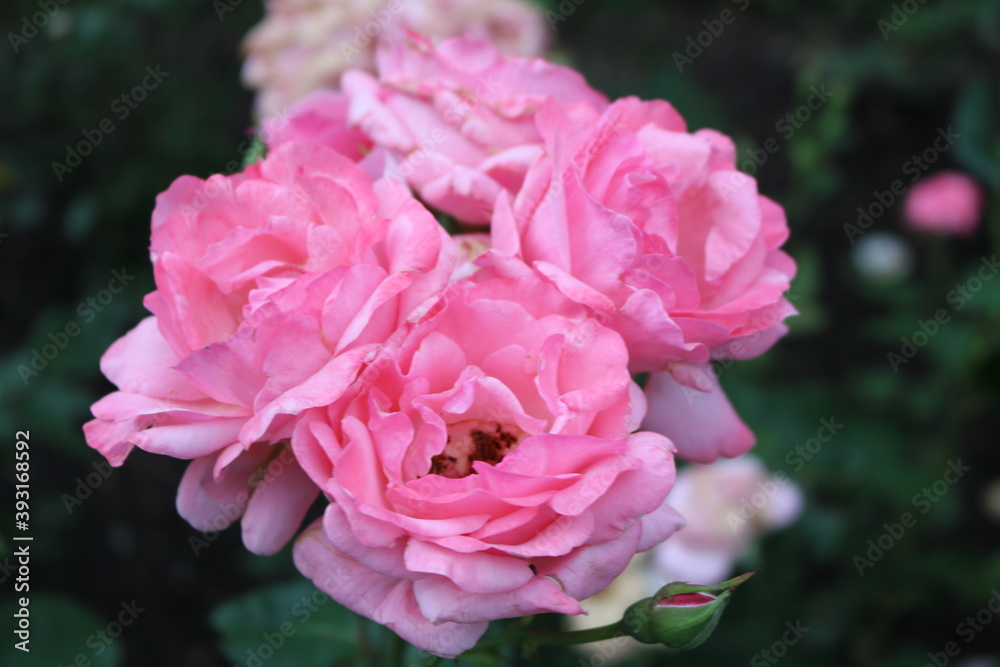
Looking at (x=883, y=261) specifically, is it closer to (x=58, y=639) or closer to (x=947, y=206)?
(x=947, y=206)

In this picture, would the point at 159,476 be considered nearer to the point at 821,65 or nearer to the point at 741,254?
the point at 741,254

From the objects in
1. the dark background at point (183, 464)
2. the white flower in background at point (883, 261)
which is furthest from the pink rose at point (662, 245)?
the white flower in background at point (883, 261)

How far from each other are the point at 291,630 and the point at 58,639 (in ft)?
1.61

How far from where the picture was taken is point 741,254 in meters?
0.69

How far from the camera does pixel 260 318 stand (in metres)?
0.58

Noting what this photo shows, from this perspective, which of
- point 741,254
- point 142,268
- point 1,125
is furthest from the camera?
point 1,125

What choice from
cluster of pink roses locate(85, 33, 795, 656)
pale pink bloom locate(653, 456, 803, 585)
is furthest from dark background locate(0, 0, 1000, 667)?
cluster of pink roses locate(85, 33, 795, 656)

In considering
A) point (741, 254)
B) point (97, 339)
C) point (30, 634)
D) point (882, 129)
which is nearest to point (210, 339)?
point (741, 254)

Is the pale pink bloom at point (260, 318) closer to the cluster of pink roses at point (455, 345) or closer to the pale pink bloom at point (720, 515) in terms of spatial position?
the cluster of pink roses at point (455, 345)

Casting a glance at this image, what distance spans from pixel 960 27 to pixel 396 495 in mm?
3439

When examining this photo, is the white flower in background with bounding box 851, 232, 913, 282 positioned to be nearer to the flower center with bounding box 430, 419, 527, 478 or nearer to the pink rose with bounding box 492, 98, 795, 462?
the pink rose with bounding box 492, 98, 795, 462

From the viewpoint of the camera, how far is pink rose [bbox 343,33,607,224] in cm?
70

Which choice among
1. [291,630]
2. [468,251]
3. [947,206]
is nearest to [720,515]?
[291,630]

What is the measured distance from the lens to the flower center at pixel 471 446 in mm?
668
